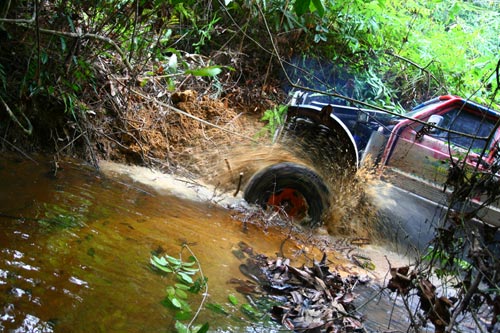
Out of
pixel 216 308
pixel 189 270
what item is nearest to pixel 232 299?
pixel 216 308

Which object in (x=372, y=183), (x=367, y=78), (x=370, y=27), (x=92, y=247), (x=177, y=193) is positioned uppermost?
(x=370, y=27)

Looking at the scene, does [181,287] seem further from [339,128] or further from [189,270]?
[339,128]

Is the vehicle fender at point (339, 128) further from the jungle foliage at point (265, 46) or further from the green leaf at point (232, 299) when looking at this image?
the green leaf at point (232, 299)

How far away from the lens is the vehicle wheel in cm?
455

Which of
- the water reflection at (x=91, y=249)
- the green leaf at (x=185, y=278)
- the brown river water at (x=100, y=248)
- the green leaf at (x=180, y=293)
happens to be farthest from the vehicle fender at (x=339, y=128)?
the green leaf at (x=180, y=293)

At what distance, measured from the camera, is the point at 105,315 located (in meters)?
1.57

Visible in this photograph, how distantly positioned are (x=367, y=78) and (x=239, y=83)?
108 inches

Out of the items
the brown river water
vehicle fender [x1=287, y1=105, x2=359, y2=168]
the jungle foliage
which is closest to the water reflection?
the brown river water

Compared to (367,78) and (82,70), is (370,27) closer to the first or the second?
(367,78)

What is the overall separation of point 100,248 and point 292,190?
9.75ft

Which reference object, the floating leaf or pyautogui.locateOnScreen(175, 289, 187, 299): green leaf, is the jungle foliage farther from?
pyautogui.locateOnScreen(175, 289, 187, 299): green leaf

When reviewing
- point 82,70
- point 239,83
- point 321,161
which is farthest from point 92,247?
point 239,83

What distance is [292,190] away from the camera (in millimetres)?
4766

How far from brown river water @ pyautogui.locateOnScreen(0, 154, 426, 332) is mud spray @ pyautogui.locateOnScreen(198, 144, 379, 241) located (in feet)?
3.62
